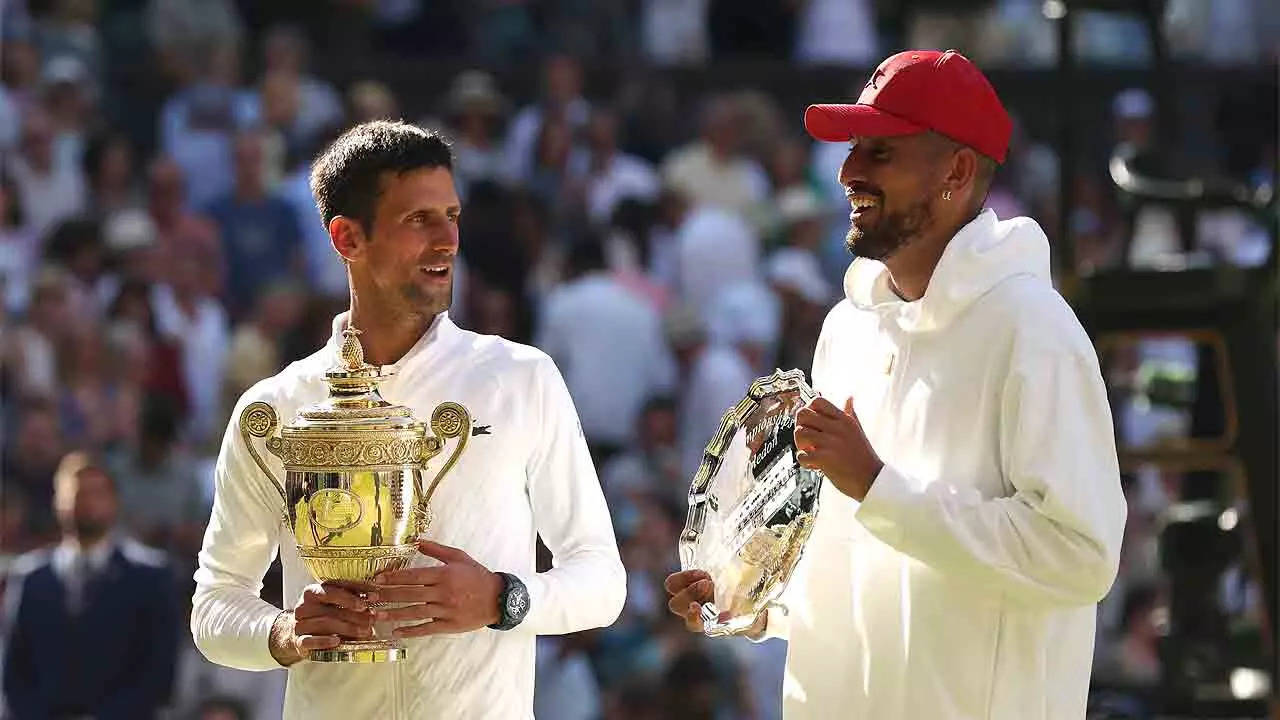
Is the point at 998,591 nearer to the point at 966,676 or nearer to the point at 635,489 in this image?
the point at 966,676

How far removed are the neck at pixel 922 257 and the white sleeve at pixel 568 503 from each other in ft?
2.15

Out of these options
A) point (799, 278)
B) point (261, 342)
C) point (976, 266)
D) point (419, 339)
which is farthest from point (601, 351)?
point (976, 266)

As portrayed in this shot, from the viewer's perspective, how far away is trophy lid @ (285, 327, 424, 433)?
399 cm

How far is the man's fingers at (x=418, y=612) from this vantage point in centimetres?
395

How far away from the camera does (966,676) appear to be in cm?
414

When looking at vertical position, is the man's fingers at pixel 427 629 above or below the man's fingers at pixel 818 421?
below

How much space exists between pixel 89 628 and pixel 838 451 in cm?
508

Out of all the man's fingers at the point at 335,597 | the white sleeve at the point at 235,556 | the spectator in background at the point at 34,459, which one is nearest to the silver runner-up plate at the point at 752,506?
the man's fingers at the point at 335,597

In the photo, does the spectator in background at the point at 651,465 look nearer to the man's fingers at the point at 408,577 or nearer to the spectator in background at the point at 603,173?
the spectator in background at the point at 603,173

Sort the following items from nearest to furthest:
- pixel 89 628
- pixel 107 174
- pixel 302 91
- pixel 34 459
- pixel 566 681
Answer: pixel 89 628 → pixel 566 681 → pixel 34 459 → pixel 107 174 → pixel 302 91

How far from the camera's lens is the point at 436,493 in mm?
4234

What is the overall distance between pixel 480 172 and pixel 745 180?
142 cm

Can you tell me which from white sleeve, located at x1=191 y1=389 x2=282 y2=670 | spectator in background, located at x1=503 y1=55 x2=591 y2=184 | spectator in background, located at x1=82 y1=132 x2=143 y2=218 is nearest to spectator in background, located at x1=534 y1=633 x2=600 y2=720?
spectator in background, located at x1=503 y1=55 x2=591 y2=184

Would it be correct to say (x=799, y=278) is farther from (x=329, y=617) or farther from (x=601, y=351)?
(x=329, y=617)
